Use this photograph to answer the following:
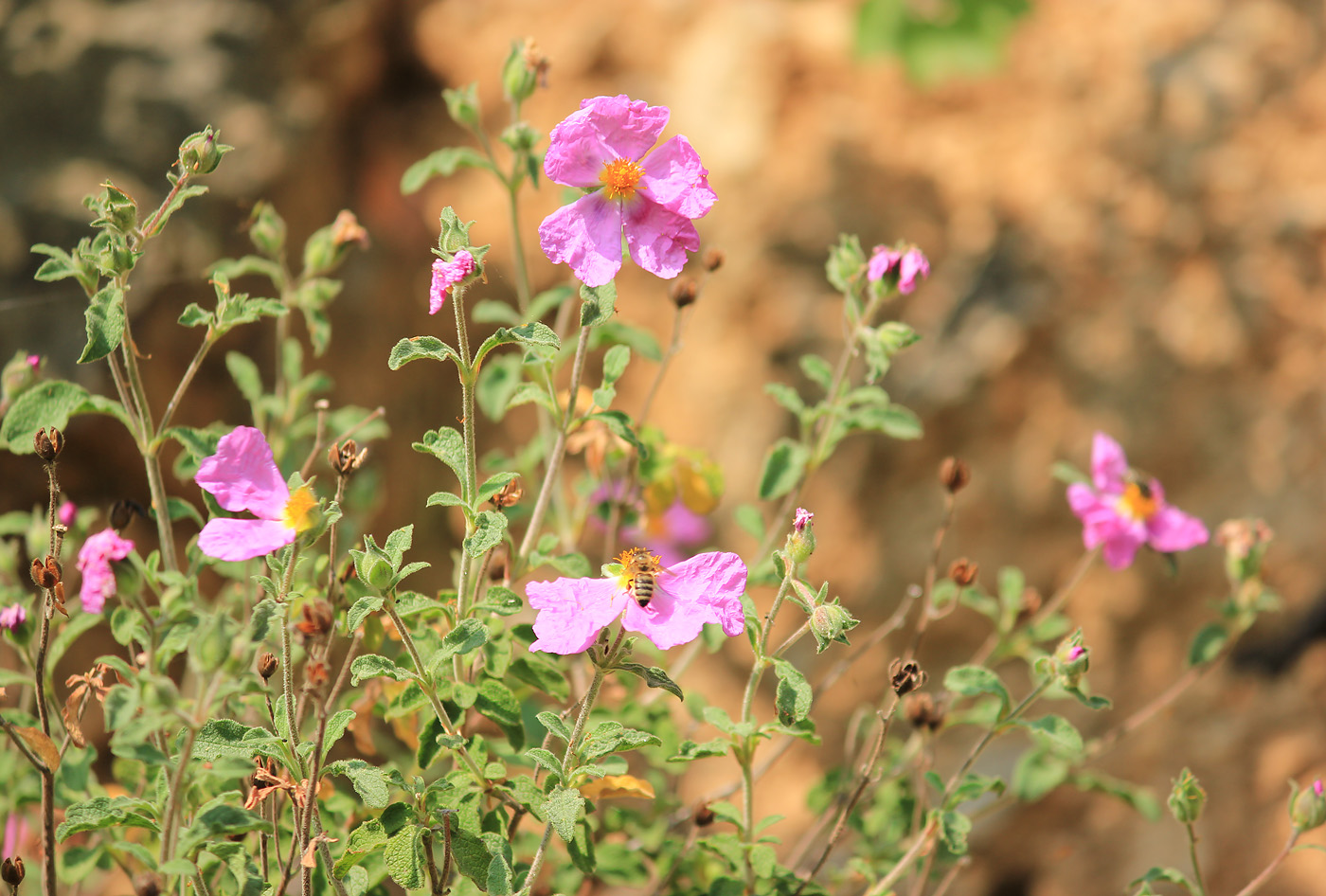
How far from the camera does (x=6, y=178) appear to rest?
1598mm

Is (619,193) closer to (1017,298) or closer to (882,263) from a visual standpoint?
(882,263)

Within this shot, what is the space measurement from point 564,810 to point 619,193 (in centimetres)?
40

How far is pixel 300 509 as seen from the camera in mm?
631

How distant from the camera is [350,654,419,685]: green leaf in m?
0.63

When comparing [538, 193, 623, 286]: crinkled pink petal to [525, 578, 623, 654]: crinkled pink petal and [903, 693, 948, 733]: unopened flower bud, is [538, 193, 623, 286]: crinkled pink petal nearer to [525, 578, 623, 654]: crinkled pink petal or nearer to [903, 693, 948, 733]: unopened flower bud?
[525, 578, 623, 654]: crinkled pink petal

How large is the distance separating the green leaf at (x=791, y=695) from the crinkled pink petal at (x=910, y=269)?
310 millimetres

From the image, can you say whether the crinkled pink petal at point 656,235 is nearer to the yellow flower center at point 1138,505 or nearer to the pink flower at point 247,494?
the pink flower at point 247,494

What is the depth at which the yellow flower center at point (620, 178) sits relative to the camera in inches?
28.3

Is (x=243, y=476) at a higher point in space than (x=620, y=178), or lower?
lower

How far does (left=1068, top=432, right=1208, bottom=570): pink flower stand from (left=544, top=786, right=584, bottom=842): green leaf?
615mm

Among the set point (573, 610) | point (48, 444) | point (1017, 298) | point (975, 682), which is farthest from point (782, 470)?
point (1017, 298)

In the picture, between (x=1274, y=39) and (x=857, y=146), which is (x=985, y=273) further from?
(x=1274, y=39)

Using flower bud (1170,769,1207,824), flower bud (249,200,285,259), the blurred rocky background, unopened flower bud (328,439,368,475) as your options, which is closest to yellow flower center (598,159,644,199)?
unopened flower bud (328,439,368,475)

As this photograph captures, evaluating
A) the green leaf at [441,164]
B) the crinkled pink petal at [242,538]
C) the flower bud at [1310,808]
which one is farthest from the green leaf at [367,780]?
the flower bud at [1310,808]
